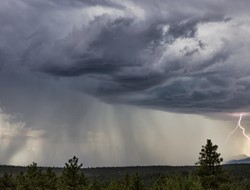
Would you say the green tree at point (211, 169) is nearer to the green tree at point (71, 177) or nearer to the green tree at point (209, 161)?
the green tree at point (209, 161)

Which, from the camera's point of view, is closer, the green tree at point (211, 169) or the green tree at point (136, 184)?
the green tree at point (211, 169)

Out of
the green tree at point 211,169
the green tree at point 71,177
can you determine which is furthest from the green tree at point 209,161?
the green tree at point 71,177

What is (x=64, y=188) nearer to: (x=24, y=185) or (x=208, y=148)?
(x=24, y=185)

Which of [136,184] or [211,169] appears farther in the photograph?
[136,184]

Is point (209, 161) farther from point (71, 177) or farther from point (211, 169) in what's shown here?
point (71, 177)

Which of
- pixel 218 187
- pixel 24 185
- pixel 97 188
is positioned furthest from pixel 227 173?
pixel 97 188

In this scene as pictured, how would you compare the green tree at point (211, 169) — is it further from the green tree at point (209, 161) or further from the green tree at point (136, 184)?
the green tree at point (136, 184)

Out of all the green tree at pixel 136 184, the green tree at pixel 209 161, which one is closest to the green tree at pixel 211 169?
the green tree at pixel 209 161

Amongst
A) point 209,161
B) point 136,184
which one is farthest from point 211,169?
point 136,184

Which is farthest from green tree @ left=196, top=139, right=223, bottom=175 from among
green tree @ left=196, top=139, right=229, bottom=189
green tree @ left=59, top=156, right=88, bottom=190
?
green tree @ left=59, top=156, right=88, bottom=190

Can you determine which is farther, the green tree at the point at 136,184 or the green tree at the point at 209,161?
the green tree at the point at 136,184

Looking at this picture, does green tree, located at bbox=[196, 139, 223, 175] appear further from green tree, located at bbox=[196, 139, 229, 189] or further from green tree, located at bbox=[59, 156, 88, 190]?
green tree, located at bbox=[59, 156, 88, 190]

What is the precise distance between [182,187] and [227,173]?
5.42 meters

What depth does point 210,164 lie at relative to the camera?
149 ft
